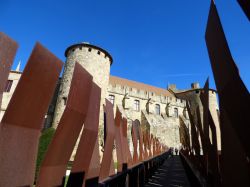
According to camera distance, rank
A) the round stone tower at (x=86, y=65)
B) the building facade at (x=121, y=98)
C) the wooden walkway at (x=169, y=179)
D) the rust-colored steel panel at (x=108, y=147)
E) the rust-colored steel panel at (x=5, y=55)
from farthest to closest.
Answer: the building facade at (x=121, y=98) → the round stone tower at (x=86, y=65) → the wooden walkway at (x=169, y=179) → the rust-colored steel panel at (x=108, y=147) → the rust-colored steel panel at (x=5, y=55)

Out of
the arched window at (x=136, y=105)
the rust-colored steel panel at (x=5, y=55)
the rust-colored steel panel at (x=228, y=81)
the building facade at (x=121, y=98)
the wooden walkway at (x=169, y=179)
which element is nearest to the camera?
the rust-colored steel panel at (x=228, y=81)

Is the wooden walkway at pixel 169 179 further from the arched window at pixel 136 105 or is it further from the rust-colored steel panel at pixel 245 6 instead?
the arched window at pixel 136 105

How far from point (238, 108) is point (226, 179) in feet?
1.74

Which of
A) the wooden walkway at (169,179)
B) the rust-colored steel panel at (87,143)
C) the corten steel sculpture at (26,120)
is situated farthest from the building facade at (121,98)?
the corten steel sculpture at (26,120)

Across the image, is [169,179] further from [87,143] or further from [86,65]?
[86,65]

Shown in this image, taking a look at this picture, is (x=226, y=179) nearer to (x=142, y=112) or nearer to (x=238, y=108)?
(x=238, y=108)

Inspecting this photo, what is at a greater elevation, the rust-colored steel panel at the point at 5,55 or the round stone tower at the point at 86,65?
the round stone tower at the point at 86,65

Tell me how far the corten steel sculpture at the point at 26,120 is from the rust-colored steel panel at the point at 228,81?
3.91ft

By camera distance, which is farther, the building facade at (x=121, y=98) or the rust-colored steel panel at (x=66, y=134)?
the building facade at (x=121, y=98)

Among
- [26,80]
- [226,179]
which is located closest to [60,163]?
[26,80]

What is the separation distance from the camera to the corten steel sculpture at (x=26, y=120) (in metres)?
1.13

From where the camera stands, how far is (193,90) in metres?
34.4

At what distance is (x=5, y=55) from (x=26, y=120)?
17.0 inches

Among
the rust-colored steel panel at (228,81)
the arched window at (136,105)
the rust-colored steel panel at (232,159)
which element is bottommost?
the rust-colored steel panel at (232,159)
